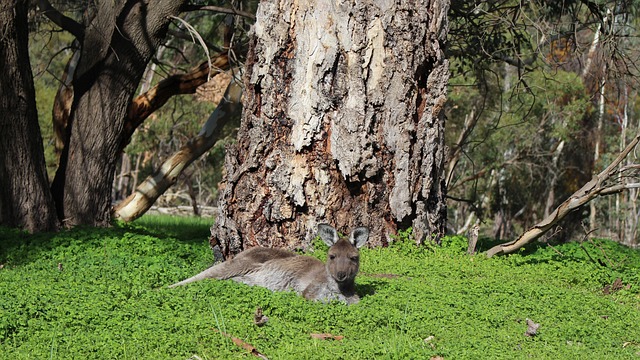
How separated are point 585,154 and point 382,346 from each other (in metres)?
27.8

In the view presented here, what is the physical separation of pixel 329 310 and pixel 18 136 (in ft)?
20.3

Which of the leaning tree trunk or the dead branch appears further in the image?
the leaning tree trunk

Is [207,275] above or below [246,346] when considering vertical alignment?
above

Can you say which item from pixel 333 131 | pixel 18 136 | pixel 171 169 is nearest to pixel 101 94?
pixel 18 136

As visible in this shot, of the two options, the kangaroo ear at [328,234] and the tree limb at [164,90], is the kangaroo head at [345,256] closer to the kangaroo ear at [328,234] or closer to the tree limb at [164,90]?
the kangaroo ear at [328,234]

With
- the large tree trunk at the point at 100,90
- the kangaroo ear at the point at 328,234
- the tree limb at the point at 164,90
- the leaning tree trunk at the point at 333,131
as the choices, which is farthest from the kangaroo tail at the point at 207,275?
the tree limb at the point at 164,90

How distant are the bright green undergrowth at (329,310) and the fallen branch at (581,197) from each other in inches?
7.1

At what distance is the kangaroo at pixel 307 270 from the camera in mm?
7902

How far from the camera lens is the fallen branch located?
9.93m

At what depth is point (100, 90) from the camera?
1268 centimetres

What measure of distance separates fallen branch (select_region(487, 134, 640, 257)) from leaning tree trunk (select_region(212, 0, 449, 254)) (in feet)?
3.60

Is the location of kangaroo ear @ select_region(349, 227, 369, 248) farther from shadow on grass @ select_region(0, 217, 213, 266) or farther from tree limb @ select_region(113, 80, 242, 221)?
tree limb @ select_region(113, 80, 242, 221)

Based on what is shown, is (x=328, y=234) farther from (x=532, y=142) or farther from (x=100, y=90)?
(x=532, y=142)

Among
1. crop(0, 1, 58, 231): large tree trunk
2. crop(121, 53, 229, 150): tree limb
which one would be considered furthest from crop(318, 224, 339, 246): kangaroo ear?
crop(121, 53, 229, 150): tree limb
